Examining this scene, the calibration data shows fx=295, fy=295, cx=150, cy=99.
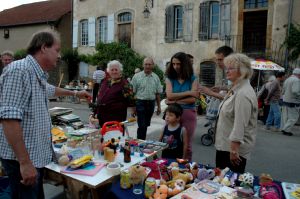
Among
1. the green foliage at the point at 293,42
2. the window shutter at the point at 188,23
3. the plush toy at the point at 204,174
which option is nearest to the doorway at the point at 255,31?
the green foliage at the point at 293,42

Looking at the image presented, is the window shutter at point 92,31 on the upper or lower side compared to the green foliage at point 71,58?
upper

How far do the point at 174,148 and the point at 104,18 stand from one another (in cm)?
1479

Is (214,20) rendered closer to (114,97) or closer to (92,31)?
(92,31)

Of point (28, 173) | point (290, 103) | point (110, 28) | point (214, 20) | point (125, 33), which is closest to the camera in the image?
point (28, 173)

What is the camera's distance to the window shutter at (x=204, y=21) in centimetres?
1304

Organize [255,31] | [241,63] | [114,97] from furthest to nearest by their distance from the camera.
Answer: [255,31] → [114,97] → [241,63]

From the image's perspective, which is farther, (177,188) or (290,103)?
(290,103)

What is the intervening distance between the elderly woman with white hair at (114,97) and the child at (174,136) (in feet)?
3.05

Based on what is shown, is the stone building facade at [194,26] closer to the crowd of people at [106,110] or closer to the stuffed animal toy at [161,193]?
the crowd of people at [106,110]

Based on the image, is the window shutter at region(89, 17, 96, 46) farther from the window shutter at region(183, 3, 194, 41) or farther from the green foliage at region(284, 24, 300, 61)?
the green foliage at region(284, 24, 300, 61)

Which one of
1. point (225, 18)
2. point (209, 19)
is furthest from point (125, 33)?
point (225, 18)

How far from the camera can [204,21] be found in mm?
13125

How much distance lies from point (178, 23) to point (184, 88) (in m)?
10.8

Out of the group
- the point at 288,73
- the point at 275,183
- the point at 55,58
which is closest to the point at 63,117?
the point at 55,58
